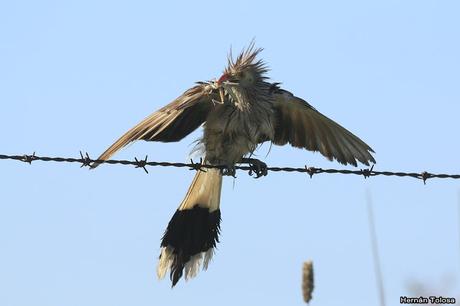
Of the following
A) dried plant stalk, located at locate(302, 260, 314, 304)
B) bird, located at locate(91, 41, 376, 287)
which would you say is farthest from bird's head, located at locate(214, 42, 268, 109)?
dried plant stalk, located at locate(302, 260, 314, 304)

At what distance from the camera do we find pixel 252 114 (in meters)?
7.64

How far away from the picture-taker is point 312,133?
26.8 feet

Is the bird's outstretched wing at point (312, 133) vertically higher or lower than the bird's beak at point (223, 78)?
lower

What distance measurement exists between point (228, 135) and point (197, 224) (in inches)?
32.2

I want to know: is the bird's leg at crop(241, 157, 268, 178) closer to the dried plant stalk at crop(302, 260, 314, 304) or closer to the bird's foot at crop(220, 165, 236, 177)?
the bird's foot at crop(220, 165, 236, 177)

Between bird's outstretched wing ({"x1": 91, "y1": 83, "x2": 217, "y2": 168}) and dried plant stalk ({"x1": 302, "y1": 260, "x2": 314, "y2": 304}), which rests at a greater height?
bird's outstretched wing ({"x1": 91, "y1": 83, "x2": 217, "y2": 168})

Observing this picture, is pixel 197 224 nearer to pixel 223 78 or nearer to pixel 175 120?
pixel 175 120

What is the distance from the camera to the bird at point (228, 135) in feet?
24.7

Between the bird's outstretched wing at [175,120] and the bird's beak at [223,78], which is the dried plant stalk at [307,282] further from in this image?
the bird's beak at [223,78]

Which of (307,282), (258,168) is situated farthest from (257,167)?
(307,282)

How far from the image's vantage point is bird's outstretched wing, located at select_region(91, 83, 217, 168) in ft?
22.1

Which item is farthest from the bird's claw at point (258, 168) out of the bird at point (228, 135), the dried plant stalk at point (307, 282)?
the dried plant stalk at point (307, 282)

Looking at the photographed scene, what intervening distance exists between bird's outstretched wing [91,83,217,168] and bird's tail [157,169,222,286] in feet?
1.71

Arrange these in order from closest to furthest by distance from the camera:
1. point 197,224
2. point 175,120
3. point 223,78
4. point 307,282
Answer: point 307,282 < point 175,120 < point 223,78 < point 197,224
